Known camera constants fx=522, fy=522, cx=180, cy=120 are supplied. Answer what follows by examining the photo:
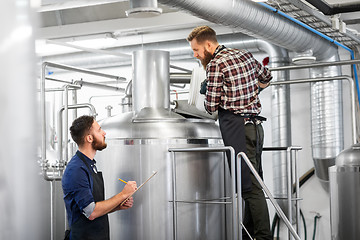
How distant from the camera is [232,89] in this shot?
122 inches

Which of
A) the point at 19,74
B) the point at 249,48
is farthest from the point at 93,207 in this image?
the point at 249,48

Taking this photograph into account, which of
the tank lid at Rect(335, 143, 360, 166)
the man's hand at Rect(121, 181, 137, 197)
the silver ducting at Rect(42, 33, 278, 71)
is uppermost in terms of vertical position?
the silver ducting at Rect(42, 33, 278, 71)

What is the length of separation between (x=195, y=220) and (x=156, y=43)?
12.3 ft

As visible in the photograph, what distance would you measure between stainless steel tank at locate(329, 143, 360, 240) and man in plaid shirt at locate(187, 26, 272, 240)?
1437 mm

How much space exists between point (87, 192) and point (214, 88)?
1.02 metres

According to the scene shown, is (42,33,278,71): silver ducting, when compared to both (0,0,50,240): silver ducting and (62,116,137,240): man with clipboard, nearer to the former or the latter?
(62,116,137,240): man with clipboard

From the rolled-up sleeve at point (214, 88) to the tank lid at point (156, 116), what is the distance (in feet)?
1.24

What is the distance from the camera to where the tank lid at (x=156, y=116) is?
339 centimetres

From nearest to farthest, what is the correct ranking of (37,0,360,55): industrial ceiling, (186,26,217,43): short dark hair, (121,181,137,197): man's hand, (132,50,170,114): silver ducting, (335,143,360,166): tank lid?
(121,181,137,197): man's hand, (186,26,217,43): short dark hair, (132,50,170,114): silver ducting, (335,143,360,166): tank lid, (37,0,360,55): industrial ceiling

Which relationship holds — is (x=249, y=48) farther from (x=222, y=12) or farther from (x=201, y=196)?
(x=201, y=196)

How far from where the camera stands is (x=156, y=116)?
11.3 feet

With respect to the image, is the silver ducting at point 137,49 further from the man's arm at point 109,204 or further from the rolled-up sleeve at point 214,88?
the man's arm at point 109,204

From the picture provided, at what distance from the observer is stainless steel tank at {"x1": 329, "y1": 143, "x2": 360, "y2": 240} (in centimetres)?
428

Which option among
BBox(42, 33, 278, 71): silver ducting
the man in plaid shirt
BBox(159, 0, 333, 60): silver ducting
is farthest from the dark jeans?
BBox(42, 33, 278, 71): silver ducting
